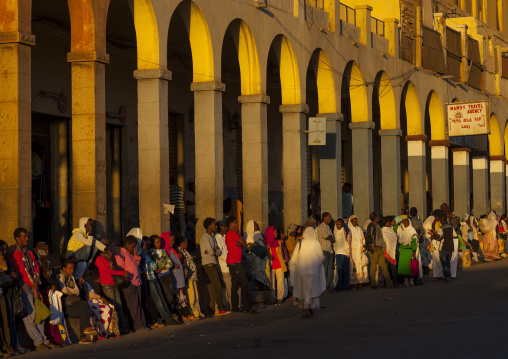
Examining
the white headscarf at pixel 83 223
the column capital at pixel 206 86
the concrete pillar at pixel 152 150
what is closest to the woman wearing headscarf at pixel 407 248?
the column capital at pixel 206 86

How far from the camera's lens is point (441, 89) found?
35.2 metres

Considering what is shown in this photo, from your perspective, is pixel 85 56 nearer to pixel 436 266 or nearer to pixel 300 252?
pixel 300 252

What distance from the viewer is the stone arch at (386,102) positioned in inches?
1196

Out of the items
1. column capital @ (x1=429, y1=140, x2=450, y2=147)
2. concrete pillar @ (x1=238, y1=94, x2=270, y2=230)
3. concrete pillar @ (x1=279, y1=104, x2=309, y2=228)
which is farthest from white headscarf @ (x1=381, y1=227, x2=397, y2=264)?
column capital @ (x1=429, y1=140, x2=450, y2=147)

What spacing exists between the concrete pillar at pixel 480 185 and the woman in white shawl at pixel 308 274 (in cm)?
2394

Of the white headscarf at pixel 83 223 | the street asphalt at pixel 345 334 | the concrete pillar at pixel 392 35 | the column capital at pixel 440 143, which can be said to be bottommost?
the street asphalt at pixel 345 334

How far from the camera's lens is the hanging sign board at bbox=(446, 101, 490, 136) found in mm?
34188

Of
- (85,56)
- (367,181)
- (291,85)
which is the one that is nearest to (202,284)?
(85,56)

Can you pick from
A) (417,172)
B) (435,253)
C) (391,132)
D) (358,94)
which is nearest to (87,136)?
(435,253)

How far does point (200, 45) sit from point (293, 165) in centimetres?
524

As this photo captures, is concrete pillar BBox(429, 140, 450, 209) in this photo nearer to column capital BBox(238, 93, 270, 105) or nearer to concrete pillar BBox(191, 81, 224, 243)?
column capital BBox(238, 93, 270, 105)

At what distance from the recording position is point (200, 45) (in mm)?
19859

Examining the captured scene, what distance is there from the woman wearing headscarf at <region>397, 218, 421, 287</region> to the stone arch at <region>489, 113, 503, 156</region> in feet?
62.5

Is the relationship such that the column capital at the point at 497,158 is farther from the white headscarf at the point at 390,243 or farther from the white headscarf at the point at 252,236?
the white headscarf at the point at 252,236
